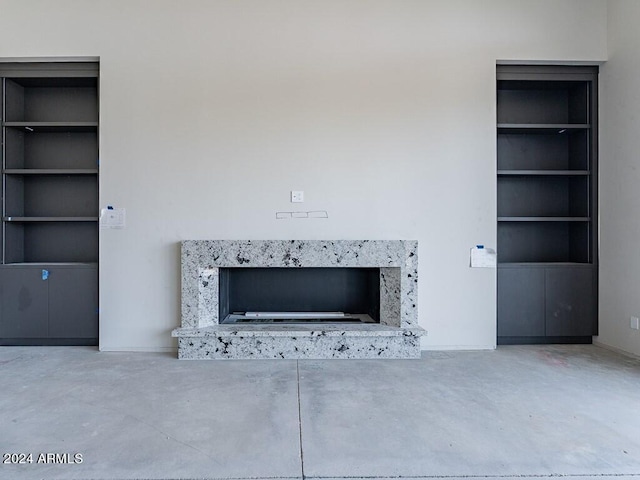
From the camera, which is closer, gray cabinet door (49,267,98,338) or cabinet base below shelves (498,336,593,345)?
gray cabinet door (49,267,98,338)

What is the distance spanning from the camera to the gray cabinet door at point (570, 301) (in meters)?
3.76

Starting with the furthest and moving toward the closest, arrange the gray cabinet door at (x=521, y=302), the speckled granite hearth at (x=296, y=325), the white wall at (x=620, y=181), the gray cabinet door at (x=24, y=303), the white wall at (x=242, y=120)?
the gray cabinet door at (x=521, y=302), the gray cabinet door at (x=24, y=303), the white wall at (x=242, y=120), the white wall at (x=620, y=181), the speckled granite hearth at (x=296, y=325)

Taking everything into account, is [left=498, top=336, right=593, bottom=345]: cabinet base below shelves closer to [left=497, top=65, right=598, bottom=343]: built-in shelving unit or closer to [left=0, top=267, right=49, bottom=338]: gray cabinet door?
[left=497, top=65, right=598, bottom=343]: built-in shelving unit

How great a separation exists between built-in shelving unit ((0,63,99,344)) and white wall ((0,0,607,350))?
34cm

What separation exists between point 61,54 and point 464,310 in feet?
14.6

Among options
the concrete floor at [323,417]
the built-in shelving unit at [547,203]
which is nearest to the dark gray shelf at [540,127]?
the built-in shelving unit at [547,203]

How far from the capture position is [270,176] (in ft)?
11.5

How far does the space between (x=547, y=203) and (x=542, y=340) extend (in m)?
1.47

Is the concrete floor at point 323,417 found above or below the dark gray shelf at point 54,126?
below

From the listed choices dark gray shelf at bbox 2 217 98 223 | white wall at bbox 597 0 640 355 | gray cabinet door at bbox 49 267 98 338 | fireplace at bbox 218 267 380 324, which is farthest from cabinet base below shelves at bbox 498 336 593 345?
dark gray shelf at bbox 2 217 98 223

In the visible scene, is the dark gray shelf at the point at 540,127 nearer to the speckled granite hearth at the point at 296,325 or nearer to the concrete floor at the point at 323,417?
the speckled granite hearth at the point at 296,325

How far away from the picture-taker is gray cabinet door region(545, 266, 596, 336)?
12.3 feet

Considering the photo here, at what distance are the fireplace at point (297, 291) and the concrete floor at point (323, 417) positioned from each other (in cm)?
71

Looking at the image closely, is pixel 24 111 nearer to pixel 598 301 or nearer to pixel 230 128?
pixel 230 128
